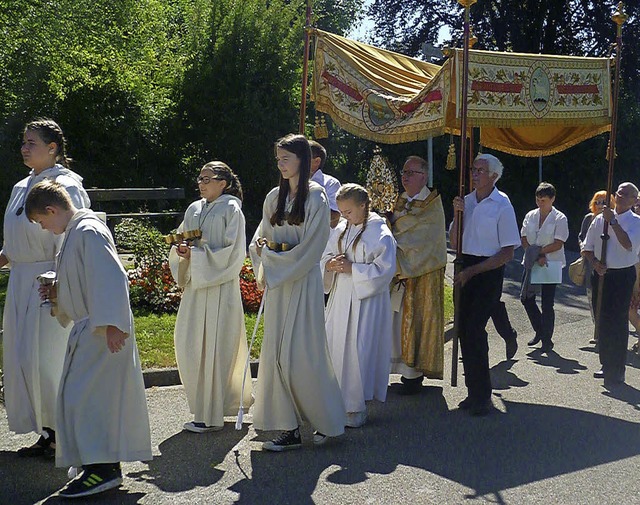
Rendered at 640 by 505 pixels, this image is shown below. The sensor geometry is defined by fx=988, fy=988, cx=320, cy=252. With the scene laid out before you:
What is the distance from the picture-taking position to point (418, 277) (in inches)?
324

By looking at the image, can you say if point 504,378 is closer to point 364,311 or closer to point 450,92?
point 364,311

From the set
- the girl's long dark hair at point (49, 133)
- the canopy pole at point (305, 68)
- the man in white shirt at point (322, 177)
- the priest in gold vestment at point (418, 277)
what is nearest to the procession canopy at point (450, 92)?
the canopy pole at point (305, 68)

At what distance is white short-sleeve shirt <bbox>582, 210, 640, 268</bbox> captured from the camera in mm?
8945

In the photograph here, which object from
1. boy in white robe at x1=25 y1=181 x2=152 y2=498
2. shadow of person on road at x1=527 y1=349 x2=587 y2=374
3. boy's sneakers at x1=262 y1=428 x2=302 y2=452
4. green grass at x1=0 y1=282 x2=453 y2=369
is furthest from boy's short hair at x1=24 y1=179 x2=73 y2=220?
shadow of person on road at x1=527 y1=349 x2=587 y2=374

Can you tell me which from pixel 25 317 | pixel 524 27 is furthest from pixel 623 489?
pixel 524 27

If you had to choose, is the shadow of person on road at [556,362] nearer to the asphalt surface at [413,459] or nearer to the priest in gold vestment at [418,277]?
the asphalt surface at [413,459]

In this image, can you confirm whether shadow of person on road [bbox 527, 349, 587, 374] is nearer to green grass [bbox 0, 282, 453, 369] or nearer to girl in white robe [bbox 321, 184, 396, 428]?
green grass [bbox 0, 282, 453, 369]

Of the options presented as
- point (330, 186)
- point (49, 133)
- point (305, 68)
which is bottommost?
point (330, 186)

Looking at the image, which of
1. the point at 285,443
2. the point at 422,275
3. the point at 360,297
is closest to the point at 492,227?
the point at 422,275

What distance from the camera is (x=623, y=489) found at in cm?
565

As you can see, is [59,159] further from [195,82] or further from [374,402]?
[195,82]

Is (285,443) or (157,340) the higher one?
(157,340)

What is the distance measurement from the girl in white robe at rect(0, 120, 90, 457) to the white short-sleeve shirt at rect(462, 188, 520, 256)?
119 inches

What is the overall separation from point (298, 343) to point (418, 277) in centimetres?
212
